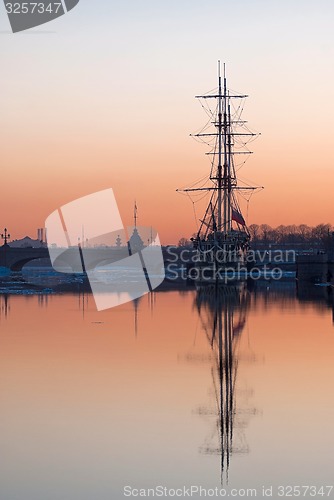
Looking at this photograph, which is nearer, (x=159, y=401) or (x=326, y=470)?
(x=326, y=470)

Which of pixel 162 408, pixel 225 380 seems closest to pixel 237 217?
pixel 225 380

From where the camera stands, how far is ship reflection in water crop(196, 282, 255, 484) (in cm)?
1689

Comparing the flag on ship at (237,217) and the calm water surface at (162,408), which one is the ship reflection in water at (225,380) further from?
the flag on ship at (237,217)

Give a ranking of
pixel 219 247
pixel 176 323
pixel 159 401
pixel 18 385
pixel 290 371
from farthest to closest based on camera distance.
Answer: pixel 219 247 < pixel 176 323 < pixel 290 371 < pixel 18 385 < pixel 159 401

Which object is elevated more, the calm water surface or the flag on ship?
the flag on ship

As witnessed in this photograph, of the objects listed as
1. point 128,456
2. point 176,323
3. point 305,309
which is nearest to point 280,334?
point 176,323

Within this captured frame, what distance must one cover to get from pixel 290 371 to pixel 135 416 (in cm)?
766

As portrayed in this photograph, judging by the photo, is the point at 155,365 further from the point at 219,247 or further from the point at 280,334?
the point at 219,247

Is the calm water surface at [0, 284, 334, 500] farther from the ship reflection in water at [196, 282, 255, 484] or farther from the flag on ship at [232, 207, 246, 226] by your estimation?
the flag on ship at [232, 207, 246, 226]

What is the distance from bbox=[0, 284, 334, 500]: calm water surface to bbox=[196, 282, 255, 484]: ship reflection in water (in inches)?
1.8

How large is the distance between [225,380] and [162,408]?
4.56m

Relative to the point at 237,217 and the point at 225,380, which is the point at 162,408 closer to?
the point at 225,380

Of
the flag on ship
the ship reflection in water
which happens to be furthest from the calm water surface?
the flag on ship

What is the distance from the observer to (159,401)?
69.2 ft
